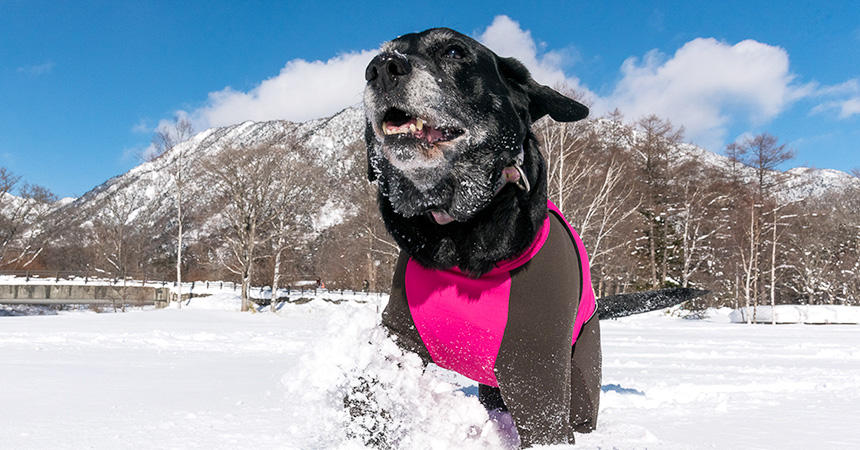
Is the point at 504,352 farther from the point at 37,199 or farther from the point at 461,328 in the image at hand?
the point at 37,199

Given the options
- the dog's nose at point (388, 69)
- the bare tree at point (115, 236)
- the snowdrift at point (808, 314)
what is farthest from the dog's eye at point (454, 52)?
the bare tree at point (115, 236)

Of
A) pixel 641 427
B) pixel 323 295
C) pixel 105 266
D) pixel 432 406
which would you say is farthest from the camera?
pixel 105 266

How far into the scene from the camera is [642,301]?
3.40 m

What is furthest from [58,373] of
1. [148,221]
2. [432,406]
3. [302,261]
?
[148,221]

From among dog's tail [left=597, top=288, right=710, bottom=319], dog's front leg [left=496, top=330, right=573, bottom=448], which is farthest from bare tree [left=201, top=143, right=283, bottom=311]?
dog's front leg [left=496, top=330, right=573, bottom=448]

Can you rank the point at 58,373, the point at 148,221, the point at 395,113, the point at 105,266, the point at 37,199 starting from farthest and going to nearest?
the point at 148,221 < the point at 105,266 < the point at 37,199 < the point at 58,373 < the point at 395,113

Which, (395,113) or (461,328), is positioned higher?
(395,113)

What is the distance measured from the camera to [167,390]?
3650 mm

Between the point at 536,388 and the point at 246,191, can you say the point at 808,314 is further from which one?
the point at 246,191

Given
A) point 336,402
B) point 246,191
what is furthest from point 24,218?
point 336,402

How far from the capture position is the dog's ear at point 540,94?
2.29 m

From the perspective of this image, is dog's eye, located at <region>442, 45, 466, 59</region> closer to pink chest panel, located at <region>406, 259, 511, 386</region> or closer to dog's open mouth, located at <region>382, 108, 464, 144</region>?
dog's open mouth, located at <region>382, 108, 464, 144</region>

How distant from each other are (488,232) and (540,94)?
770 mm

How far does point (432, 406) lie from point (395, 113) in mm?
1215
